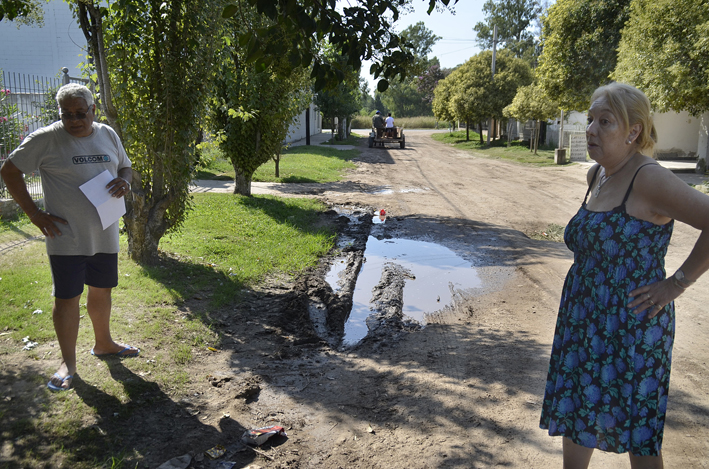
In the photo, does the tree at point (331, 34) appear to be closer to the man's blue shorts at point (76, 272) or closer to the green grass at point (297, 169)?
the man's blue shorts at point (76, 272)

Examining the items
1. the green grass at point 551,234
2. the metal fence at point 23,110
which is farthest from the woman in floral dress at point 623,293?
the metal fence at point 23,110

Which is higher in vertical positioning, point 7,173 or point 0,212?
point 7,173

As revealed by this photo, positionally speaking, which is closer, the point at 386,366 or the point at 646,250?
the point at 646,250

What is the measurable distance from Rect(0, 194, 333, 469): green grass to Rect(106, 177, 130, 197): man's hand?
129 centimetres

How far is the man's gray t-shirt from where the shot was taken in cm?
345

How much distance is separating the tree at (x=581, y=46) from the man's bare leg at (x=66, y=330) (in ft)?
62.4

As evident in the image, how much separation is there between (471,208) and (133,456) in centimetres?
973

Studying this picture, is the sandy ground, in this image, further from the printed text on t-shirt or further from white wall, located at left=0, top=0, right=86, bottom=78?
white wall, located at left=0, top=0, right=86, bottom=78

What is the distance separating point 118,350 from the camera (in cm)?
411

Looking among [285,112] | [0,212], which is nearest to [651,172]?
[0,212]

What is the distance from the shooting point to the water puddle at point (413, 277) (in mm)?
5844

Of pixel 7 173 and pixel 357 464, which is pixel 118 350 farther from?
pixel 357 464

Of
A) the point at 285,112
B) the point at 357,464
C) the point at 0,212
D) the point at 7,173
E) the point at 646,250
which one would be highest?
the point at 285,112

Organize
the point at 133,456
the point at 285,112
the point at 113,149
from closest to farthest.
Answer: the point at 133,456 → the point at 113,149 → the point at 285,112
